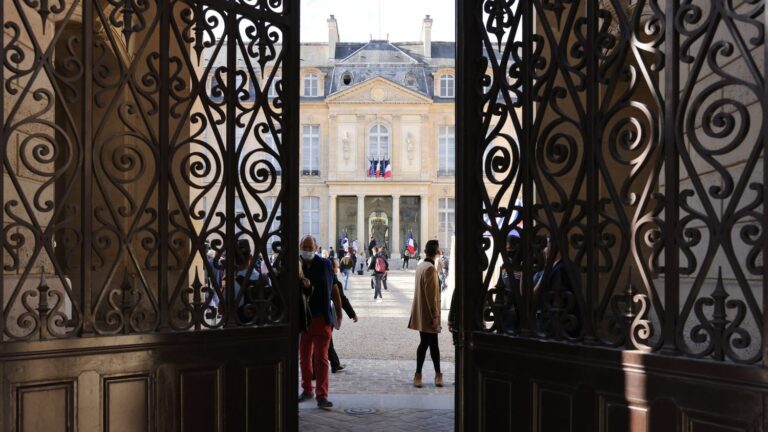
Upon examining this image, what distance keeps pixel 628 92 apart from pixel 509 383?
68.4 inches

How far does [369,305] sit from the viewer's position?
65.9 ft

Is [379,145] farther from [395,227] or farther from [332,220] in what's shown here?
[332,220]

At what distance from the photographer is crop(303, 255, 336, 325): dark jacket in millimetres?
7371

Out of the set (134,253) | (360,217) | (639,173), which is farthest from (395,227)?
(639,173)

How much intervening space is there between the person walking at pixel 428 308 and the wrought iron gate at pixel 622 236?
11.8 ft

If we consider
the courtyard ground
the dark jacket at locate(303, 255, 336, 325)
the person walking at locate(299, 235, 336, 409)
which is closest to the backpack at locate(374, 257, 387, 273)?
the courtyard ground

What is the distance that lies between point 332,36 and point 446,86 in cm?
887

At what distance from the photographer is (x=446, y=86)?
51531mm

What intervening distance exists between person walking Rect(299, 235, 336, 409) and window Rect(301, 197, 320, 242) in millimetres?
43250

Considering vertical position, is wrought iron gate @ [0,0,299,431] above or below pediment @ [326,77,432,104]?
below

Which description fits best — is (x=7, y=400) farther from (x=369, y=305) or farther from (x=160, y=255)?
(x=369, y=305)

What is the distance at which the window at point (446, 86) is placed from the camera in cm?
5116

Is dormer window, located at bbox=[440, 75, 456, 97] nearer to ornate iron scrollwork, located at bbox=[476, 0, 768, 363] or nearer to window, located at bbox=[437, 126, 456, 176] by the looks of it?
window, located at bbox=[437, 126, 456, 176]

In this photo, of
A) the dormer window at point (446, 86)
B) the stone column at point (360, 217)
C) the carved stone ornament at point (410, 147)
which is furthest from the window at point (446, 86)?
the stone column at point (360, 217)
